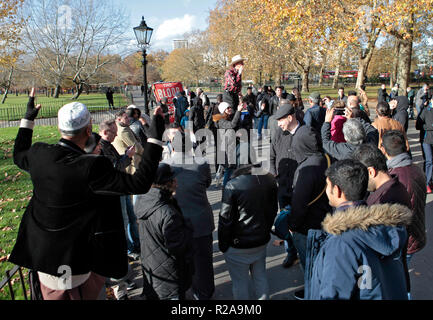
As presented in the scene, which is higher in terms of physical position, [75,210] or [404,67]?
[404,67]

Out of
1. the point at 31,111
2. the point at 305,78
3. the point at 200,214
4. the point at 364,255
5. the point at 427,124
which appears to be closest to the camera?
the point at 364,255

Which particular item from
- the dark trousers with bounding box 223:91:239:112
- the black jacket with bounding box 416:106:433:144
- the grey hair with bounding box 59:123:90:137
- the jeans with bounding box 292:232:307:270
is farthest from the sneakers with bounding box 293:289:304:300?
the black jacket with bounding box 416:106:433:144

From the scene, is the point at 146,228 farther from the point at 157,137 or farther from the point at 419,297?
the point at 419,297

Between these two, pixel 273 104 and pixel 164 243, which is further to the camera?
pixel 273 104

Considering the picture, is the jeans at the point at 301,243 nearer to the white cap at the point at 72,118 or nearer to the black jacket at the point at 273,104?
the white cap at the point at 72,118

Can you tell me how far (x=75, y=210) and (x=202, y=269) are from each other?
179cm

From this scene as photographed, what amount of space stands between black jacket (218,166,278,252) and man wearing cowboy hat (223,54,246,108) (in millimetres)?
3667

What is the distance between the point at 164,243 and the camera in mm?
2891

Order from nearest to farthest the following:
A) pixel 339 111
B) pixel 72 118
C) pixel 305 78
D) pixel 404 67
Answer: pixel 72 118
pixel 339 111
pixel 404 67
pixel 305 78

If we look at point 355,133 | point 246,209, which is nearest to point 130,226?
point 246,209

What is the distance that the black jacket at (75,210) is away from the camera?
6.39 ft

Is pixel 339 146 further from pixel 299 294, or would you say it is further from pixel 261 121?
pixel 261 121

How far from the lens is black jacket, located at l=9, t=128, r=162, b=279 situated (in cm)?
195
